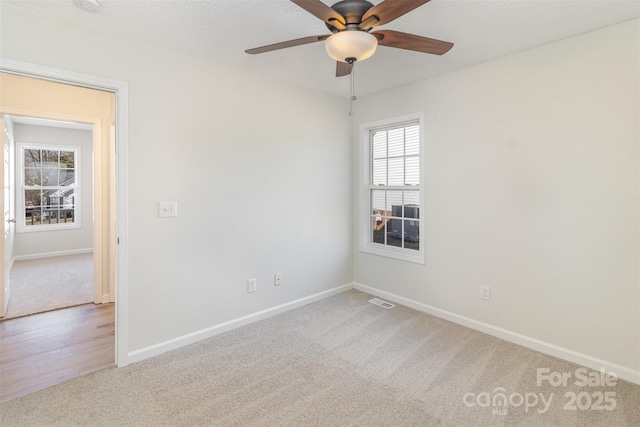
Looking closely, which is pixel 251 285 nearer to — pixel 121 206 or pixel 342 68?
pixel 121 206

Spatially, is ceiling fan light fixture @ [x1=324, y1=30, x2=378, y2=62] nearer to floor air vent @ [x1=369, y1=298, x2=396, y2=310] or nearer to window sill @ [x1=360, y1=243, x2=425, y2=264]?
window sill @ [x1=360, y1=243, x2=425, y2=264]

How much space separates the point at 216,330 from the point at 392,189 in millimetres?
2419

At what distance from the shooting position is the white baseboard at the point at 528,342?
2.21 m

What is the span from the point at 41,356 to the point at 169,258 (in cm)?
126

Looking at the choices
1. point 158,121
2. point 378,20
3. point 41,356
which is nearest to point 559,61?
point 378,20

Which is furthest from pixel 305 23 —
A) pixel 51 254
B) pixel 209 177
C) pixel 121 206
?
pixel 51 254

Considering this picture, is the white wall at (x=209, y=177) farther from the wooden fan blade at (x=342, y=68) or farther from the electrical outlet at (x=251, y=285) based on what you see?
the wooden fan blade at (x=342, y=68)

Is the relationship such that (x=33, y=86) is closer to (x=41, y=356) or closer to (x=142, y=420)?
(x=41, y=356)

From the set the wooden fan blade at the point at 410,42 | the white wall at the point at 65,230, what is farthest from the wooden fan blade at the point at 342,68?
the white wall at the point at 65,230

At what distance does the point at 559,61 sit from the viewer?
7.88 feet

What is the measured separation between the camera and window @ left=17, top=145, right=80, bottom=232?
585 centimetres

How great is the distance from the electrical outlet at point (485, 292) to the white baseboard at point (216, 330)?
1665mm

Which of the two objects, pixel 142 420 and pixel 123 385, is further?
pixel 123 385

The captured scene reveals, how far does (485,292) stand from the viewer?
2896 millimetres
